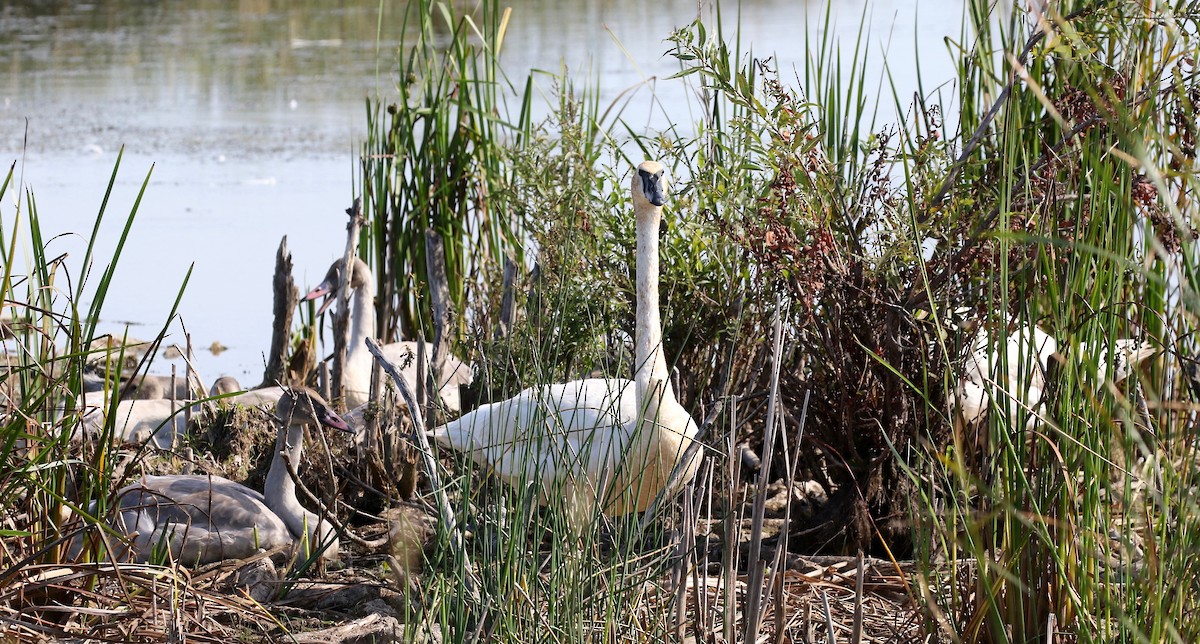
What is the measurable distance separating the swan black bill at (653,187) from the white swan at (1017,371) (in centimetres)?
99

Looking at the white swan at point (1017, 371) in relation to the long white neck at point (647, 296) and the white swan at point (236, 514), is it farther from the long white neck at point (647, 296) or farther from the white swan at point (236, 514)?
the white swan at point (236, 514)

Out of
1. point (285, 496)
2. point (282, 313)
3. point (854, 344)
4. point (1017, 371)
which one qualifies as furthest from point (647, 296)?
point (282, 313)

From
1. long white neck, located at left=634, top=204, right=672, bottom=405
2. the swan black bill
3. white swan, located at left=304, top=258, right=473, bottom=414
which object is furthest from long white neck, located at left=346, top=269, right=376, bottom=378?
the swan black bill

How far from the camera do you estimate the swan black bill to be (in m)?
4.00

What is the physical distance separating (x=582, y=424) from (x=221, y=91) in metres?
11.3

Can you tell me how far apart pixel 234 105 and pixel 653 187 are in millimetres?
10394

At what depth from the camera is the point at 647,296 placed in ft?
13.3

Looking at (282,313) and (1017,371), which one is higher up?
(1017,371)

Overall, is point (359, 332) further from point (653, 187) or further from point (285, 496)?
point (653, 187)

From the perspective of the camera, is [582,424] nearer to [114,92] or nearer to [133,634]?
[133,634]

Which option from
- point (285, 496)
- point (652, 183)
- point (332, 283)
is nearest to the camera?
point (652, 183)

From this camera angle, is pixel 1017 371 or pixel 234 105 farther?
pixel 234 105

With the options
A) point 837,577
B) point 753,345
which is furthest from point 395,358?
point 837,577

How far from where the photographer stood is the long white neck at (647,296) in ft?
13.0
